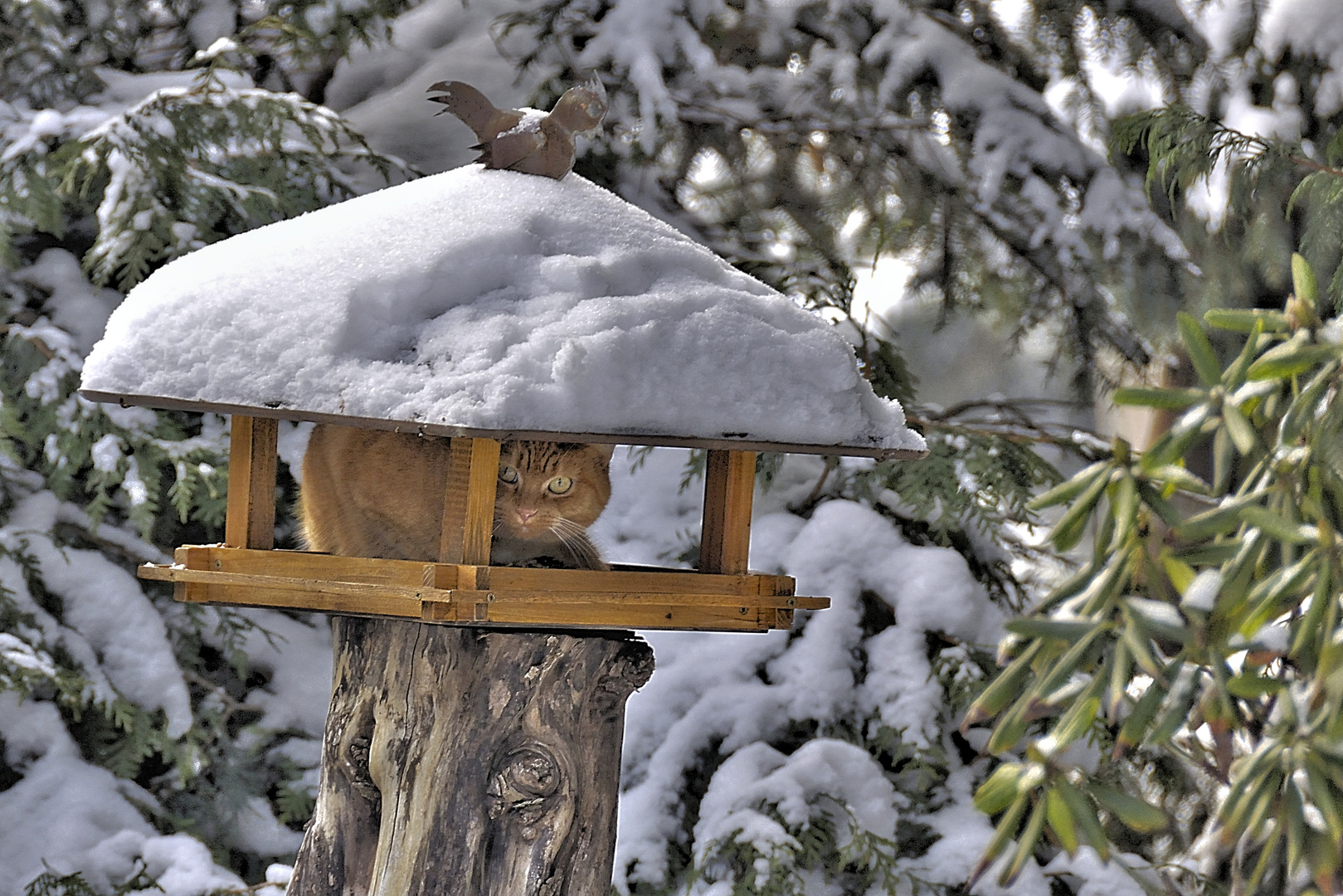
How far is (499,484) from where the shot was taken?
5.73 ft

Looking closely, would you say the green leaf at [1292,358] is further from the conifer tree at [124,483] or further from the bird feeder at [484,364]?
the conifer tree at [124,483]

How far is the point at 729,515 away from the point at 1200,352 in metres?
1.15

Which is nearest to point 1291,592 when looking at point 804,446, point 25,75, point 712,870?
point 804,446

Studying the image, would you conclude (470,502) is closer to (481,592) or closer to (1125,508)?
(481,592)

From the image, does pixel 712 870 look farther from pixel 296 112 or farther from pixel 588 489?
pixel 296 112

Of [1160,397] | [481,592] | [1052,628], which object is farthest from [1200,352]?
[481,592]

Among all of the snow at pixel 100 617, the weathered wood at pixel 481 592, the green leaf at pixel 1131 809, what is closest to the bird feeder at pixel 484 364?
the weathered wood at pixel 481 592

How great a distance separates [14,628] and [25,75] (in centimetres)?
150

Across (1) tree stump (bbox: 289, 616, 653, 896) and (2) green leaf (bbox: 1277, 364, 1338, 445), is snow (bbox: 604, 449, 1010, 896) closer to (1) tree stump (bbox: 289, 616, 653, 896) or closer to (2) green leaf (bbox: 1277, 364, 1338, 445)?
(1) tree stump (bbox: 289, 616, 653, 896)

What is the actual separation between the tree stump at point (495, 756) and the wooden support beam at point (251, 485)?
0.76ft

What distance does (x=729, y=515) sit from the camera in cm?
188

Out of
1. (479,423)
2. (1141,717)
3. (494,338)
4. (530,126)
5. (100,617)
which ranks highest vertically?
(530,126)

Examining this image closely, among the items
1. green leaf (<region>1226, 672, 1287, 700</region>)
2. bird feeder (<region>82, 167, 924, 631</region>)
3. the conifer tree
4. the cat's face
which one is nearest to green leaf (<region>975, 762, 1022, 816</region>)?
green leaf (<region>1226, 672, 1287, 700</region>)

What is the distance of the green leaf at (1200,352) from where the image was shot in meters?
0.76
